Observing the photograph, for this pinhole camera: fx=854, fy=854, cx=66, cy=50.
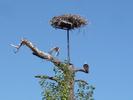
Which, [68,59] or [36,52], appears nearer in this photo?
[68,59]

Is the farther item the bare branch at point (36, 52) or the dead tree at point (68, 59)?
the bare branch at point (36, 52)

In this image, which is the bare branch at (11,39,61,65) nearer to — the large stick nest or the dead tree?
the dead tree

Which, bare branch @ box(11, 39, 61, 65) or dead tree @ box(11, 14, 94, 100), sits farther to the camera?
bare branch @ box(11, 39, 61, 65)

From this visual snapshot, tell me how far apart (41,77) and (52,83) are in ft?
2.44

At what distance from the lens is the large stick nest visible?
37.3 m

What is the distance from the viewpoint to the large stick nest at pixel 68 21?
37344 mm

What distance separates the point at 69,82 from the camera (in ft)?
115

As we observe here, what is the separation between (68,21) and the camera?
3741 centimetres

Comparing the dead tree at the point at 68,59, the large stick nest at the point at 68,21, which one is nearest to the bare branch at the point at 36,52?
the dead tree at the point at 68,59

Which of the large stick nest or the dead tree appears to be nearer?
the dead tree

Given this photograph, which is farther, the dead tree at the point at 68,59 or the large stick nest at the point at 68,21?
the large stick nest at the point at 68,21

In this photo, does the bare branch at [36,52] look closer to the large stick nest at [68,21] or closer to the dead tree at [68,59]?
the dead tree at [68,59]

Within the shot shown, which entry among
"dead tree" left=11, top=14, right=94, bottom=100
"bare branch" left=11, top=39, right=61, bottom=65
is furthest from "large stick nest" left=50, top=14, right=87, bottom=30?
"bare branch" left=11, top=39, right=61, bottom=65

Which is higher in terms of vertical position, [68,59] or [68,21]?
[68,21]
